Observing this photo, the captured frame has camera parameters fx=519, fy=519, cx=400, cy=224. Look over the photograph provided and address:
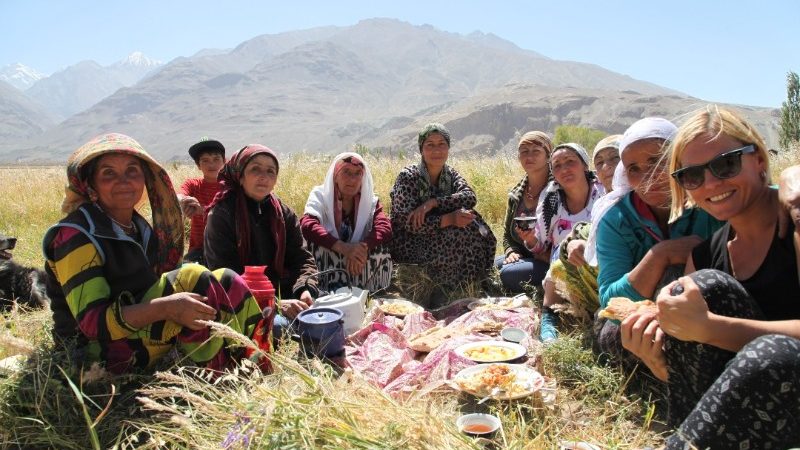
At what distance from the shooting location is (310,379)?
160 centimetres

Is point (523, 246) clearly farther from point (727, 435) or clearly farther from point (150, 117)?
point (150, 117)

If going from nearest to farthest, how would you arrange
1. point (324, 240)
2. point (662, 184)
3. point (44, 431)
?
point (44, 431)
point (662, 184)
point (324, 240)

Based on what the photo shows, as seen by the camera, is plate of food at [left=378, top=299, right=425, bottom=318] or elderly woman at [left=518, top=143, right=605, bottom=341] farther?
plate of food at [left=378, top=299, right=425, bottom=318]

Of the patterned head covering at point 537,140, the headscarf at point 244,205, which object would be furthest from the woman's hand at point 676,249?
the headscarf at point 244,205

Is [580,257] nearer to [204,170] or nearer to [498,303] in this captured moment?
[498,303]

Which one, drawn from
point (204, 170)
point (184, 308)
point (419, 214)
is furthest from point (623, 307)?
point (204, 170)

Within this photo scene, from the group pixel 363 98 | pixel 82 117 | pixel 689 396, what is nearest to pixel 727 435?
pixel 689 396

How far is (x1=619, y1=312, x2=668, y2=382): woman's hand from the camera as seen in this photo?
1.78 m

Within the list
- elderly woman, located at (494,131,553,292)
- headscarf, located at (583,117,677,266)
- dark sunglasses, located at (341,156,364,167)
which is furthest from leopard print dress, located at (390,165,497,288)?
headscarf, located at (583,117,677,266)

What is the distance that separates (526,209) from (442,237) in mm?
755

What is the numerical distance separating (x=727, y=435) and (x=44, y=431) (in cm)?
236

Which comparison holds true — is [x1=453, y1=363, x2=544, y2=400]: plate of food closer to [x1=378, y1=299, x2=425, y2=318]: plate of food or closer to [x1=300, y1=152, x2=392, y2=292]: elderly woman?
[x1=378, y1=299, x2=425, y2=318]: plate of food

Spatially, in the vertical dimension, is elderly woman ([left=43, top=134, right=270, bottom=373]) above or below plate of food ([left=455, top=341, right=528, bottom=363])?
above

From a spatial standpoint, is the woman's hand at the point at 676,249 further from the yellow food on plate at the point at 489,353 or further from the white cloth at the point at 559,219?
the white cloth at the point at 559,219
